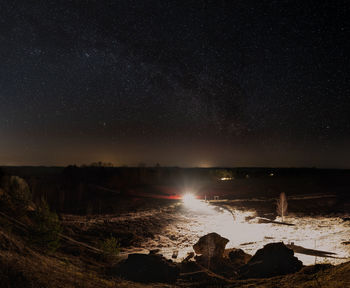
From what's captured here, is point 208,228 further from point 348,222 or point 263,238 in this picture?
point 348,222

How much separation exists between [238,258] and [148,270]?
4.46 metres

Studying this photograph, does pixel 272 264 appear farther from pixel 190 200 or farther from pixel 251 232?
pixel 190 200

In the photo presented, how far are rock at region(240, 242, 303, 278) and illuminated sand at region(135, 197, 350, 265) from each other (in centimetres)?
212

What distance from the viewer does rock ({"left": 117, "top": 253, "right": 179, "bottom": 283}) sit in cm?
1014

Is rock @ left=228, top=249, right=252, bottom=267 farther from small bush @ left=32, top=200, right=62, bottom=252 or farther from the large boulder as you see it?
small bush @ left=32, top=200, right=62, bottom=252

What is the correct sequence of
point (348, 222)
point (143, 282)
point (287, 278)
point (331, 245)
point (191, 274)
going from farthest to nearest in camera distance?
1. point (348, 222)
2. point (331, 245)
3. point (191, 274)
4. point (143, 282)
5. point (287, 278)

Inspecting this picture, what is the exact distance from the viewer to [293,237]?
16.9 m

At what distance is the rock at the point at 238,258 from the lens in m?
12.0

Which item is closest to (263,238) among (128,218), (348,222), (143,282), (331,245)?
(331,245)

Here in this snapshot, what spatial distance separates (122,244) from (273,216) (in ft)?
45.1

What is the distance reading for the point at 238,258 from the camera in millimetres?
12430

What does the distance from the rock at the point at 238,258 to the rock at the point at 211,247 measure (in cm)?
56

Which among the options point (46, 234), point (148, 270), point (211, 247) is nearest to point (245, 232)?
point (211, 247)

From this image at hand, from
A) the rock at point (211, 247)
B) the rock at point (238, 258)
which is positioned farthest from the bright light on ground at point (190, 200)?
the rock at point (211, 247)
